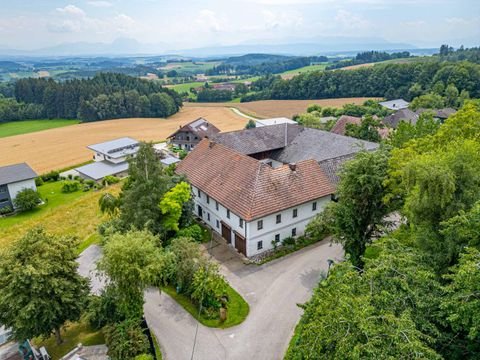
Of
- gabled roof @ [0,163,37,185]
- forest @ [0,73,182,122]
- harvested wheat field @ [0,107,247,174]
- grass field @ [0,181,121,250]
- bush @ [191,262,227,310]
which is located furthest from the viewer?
forest @ [0,73,182,122]

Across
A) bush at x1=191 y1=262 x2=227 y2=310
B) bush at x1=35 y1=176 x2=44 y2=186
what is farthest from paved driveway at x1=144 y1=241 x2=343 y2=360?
bush at x1=35 y1=176 x2=44 y2=186

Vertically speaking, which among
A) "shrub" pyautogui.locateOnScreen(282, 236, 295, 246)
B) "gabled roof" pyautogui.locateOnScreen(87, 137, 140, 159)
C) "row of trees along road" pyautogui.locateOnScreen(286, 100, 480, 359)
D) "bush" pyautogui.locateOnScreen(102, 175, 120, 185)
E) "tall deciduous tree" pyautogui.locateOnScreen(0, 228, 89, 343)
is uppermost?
"row of trees along road" pyautogui.locateOnScreen(286, 100, 480, 359)

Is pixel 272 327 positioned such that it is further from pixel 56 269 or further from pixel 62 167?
pixel 62 167

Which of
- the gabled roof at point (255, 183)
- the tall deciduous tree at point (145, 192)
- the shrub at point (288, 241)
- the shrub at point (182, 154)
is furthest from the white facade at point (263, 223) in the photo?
the shrub at point (182, 154)

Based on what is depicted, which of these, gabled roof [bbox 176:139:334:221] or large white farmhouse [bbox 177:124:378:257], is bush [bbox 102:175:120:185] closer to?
large white farmhouse [bbox 177:124:378:257]

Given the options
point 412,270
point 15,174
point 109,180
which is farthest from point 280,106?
point 412,270

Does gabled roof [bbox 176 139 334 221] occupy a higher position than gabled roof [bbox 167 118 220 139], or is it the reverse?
gabled roof [bbox 176 139 334 221]

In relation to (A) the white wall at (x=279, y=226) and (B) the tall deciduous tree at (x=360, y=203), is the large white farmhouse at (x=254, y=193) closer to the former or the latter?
(A) the white wall at (x=279, y=226)
